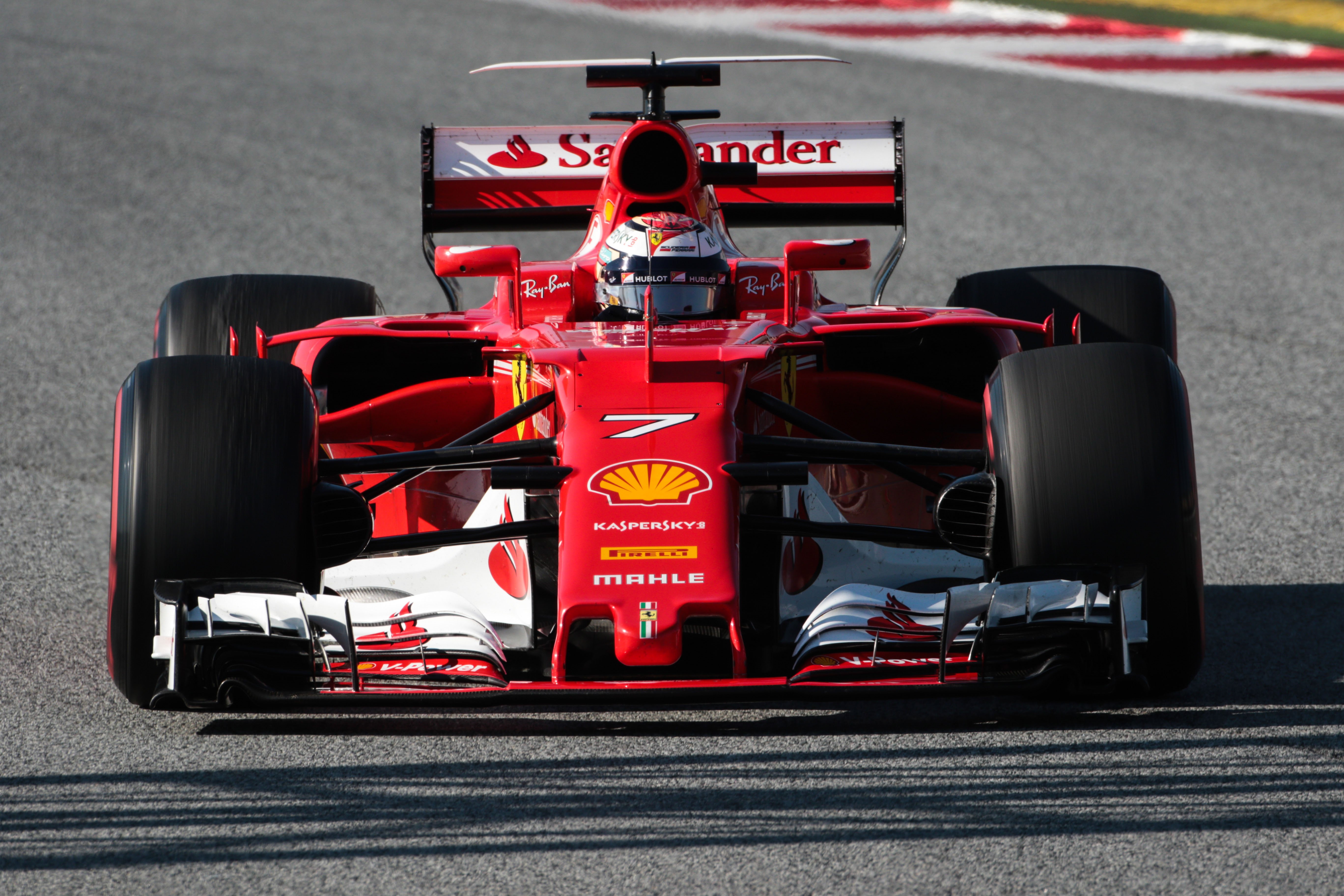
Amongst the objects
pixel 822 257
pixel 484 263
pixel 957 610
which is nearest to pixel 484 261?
pixel 484 263

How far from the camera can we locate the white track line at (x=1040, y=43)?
48.6 feet

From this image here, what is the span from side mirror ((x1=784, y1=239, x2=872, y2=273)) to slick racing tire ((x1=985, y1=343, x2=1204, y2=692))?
1.28 meters

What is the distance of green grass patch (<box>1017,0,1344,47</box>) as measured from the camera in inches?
618

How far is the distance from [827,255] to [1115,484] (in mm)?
1682

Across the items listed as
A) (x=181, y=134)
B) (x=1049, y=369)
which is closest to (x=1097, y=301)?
(x=1049, y=369)

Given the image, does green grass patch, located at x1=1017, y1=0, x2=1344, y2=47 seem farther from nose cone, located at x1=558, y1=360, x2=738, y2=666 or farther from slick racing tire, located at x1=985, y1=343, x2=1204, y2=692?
nose cone, located at x1=558, y1=360, x2=738, y2=666

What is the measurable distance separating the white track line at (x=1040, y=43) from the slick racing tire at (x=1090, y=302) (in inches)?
317

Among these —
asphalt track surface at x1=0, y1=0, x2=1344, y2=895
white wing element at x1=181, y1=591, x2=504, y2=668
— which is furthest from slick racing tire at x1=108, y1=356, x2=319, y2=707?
asphalt track surface at x1=0, y1=0, x2=1344, y2=895

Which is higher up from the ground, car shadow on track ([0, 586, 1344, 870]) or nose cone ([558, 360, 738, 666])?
nose cone ([558, 360, 738, 666])

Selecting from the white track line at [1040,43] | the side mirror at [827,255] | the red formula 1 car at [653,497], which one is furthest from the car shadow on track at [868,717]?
the white track line at [1040,43]

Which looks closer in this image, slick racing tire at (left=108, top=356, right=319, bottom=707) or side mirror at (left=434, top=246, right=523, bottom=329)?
slick racing tire at (left=108, top=356, right=319, bottom=707)

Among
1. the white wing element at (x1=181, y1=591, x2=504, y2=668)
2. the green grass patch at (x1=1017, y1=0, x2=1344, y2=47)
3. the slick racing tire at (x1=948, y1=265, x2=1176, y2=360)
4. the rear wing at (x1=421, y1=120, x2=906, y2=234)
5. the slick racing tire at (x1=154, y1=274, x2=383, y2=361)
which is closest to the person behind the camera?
the white wing element at (x1=181, y1=591, x2=504, y2=668)

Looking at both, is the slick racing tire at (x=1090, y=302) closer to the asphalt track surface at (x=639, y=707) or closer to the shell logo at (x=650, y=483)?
the asphalt track surface at (x=639, y=707)

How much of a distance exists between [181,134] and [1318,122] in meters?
8.58
